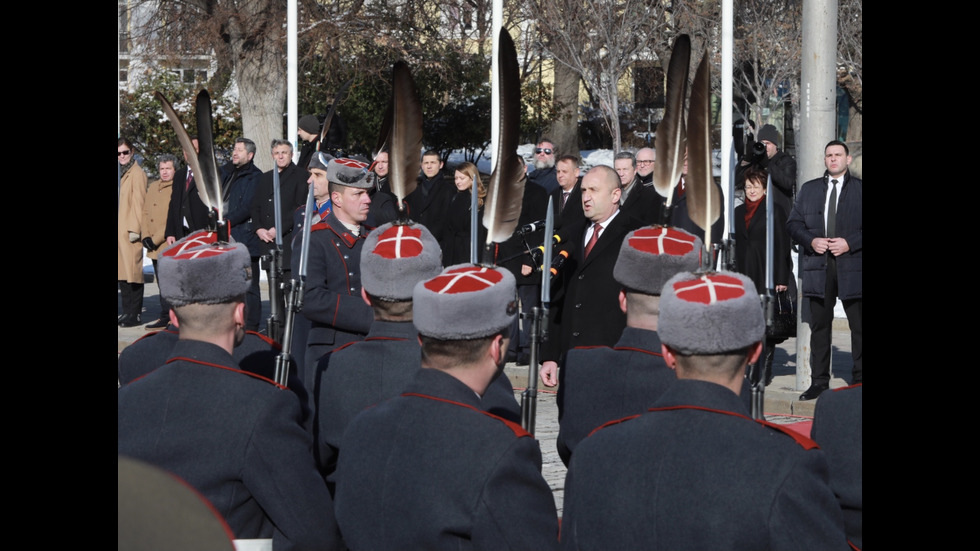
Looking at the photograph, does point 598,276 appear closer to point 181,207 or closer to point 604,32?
point 181,207

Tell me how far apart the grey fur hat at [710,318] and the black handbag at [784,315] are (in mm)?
7721

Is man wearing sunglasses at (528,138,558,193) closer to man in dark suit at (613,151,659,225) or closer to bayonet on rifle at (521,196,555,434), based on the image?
man in dark suit at (613,151,659,225)

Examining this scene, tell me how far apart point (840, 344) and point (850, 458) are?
11.2 m

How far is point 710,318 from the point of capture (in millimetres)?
3201

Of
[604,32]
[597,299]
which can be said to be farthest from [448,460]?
[604,32]

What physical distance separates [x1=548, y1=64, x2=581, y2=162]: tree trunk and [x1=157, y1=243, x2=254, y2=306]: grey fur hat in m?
29.9

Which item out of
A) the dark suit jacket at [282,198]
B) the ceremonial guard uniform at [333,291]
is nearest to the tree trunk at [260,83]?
the dark suit jacket at [282,198]

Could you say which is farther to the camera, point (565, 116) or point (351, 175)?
point (565, 116)

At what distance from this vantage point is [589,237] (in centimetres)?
822

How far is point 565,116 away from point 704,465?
31640mm
